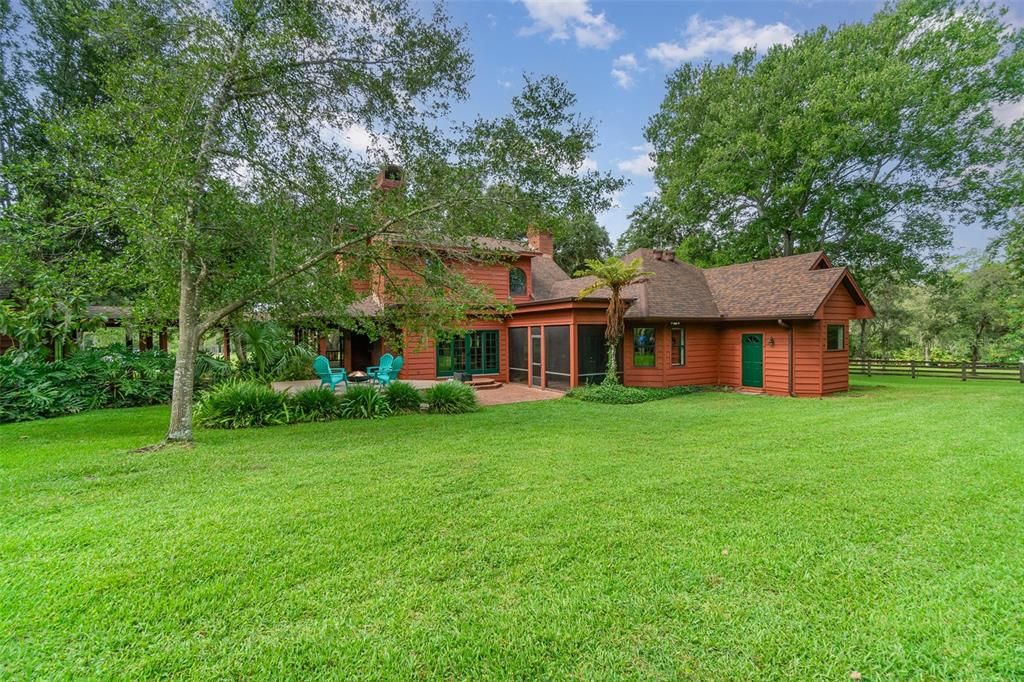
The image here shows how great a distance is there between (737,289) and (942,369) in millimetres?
10340

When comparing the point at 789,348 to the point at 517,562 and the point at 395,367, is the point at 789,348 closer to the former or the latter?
the point at 395,367

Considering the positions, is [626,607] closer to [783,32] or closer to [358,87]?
[358,87]

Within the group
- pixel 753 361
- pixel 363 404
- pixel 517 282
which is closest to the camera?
pixel 363 404

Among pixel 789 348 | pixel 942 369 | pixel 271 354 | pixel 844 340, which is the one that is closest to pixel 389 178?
pixel 271 354

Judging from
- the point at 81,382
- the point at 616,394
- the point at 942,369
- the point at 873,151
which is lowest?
the point at 616,394

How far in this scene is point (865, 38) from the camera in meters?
18.3

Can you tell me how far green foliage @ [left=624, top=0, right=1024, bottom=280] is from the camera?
671 inches

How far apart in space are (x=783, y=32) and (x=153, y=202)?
24.5 m

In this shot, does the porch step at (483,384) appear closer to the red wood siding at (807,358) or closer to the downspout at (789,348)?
the downspout at (789,348)

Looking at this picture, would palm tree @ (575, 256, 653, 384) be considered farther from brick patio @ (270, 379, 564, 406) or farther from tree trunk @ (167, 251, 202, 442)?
tree trunk @ (167, 251, 202, 442)

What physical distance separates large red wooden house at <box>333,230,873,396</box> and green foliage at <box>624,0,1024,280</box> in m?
6.81

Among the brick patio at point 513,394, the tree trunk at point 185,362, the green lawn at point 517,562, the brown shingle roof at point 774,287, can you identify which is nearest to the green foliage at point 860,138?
the brown shingle roof at point 774,287

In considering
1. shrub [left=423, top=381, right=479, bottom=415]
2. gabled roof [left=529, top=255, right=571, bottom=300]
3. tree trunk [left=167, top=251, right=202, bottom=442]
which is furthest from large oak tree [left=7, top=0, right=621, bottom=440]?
gabled roof [left=529, top=255, right=571, bottom=300]

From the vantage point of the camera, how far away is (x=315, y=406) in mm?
9219
